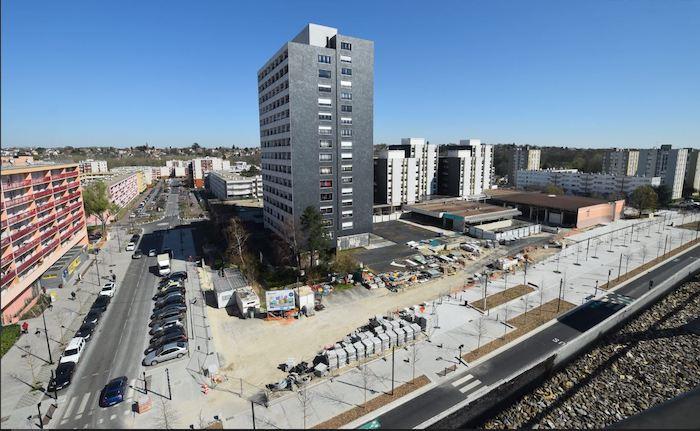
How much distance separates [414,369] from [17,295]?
111 feet

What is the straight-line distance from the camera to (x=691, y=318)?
32.2 meters

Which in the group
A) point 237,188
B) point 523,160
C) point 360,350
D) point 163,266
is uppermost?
point 523,160

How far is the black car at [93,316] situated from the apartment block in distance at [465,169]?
6719 centimetres

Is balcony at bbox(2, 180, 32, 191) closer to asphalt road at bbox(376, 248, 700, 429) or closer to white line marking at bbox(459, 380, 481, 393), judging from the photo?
asphalt road at bbox(376, 248, 700, 429)

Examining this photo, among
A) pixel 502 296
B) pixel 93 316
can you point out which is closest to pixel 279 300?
pixel 93 316

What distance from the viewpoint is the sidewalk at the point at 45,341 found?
64.3 feet

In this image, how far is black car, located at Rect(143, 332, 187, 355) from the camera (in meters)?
24.8

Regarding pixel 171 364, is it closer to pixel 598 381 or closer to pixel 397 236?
pixel 598 381

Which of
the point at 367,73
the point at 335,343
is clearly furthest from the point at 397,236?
the point at 335,343

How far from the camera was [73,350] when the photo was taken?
23.8 meters

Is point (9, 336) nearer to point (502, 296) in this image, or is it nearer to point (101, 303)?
point (101, 303)

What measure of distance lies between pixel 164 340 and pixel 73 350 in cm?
550

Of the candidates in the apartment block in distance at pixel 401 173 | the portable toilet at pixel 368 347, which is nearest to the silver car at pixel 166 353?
the portable toilet at pixel 368 347

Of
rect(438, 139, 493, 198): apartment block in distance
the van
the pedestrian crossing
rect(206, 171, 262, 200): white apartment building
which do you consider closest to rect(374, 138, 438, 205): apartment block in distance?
rect(438, 139, 493, 198): apartment block in distance
